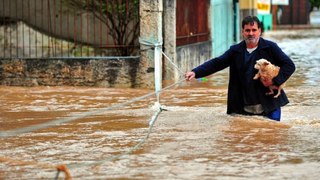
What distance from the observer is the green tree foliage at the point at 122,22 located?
15.4m

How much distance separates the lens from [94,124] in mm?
9852

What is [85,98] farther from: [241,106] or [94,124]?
[241,106]

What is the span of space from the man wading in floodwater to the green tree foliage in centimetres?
636

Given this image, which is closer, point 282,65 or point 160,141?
point 160,141

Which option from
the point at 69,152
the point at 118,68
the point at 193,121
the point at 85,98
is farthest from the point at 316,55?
the point at 69,152

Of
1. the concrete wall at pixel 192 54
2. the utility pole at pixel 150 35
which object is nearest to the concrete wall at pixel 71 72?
the utility pole at pixel 150 35

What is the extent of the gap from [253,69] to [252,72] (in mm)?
35

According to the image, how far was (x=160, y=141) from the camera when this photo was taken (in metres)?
8.27

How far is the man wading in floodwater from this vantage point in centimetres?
877

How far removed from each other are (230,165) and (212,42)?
1399cm

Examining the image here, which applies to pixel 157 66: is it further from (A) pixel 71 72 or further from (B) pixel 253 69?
(B) pixel 253 69

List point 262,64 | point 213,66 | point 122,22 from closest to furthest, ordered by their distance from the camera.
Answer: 1. point 262,64
2. point 213,66
3. point 122,22

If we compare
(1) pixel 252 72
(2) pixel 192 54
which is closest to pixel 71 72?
(2) pixel 192 54

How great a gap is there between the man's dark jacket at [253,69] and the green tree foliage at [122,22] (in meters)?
6.26
